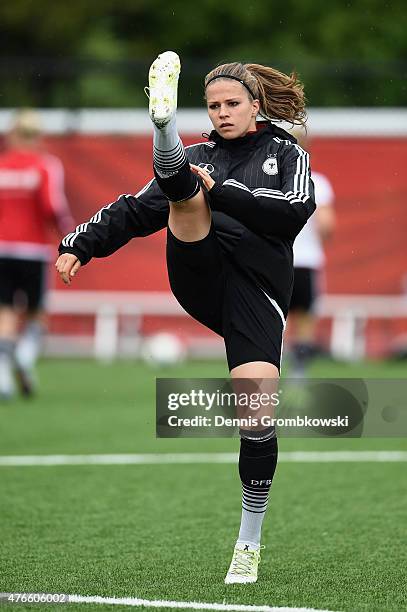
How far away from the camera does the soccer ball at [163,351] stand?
14.9 meters

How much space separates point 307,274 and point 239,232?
18.5 ft

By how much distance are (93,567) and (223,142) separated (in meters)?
1.62

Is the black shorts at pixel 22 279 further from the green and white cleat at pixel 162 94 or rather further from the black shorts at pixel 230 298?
the green and white cleat at pixel 162 94

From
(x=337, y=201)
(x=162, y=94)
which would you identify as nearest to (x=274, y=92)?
(x=162, y=94)

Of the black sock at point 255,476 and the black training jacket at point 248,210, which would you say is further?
the black sock at point 255,476

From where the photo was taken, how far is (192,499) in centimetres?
631

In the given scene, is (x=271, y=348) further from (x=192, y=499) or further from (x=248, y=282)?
(x=192, y=499)

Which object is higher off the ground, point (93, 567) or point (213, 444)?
point (93, 567)

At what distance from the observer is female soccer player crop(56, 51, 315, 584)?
4398 millimetres

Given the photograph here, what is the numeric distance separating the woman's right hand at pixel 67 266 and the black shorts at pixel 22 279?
20.7ft

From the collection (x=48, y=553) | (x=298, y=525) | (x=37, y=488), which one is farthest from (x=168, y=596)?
(x=37, y=488)

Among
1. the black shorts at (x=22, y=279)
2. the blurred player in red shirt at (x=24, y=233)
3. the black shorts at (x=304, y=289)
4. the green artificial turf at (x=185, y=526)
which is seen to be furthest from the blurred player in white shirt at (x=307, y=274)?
the black shorts at (x=22, y=279)

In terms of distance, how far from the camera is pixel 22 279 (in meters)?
10.8

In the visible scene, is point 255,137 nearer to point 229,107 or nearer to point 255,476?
point 229,107
